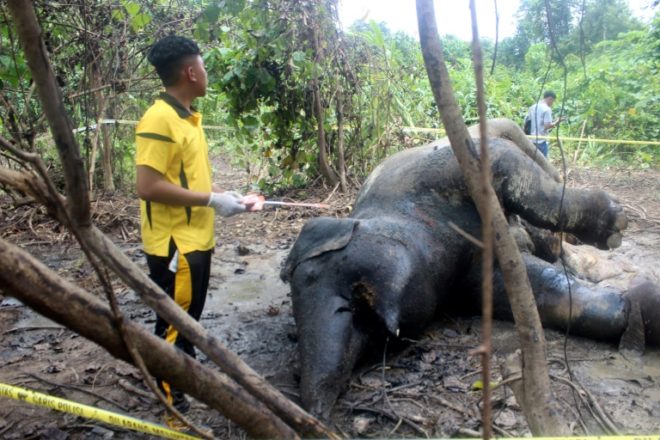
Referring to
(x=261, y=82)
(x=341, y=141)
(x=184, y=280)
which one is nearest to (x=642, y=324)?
(x=184, y=280)

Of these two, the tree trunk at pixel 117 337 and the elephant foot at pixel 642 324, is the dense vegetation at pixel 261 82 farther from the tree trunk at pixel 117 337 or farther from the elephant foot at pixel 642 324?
the tree trunk at pixel 117 337

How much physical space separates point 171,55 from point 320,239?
1224 mm

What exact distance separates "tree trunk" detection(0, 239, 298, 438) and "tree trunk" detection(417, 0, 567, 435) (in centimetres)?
81

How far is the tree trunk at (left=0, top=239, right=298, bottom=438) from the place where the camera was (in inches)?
51.2

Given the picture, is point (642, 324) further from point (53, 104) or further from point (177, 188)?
point (53, 104)

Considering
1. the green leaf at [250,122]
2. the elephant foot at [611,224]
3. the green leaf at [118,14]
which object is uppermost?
the green leaf at [118,14]

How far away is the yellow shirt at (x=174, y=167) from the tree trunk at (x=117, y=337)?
1358 millimetres

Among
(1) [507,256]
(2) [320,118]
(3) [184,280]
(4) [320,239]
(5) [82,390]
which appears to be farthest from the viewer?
(2) [320,118]

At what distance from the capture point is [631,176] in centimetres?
923

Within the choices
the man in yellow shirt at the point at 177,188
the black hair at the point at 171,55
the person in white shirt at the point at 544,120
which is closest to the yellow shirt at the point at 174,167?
the man in yellow shirt at the point at 177,188

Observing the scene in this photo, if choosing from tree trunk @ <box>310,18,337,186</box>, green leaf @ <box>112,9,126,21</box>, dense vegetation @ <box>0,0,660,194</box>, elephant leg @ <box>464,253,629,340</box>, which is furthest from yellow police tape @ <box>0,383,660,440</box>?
tree trunk @ <box>310,18,337,186</box>

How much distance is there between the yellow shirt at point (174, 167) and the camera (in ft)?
8.79

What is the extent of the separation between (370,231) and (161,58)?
1408mm

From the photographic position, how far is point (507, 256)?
1817 millimetres
